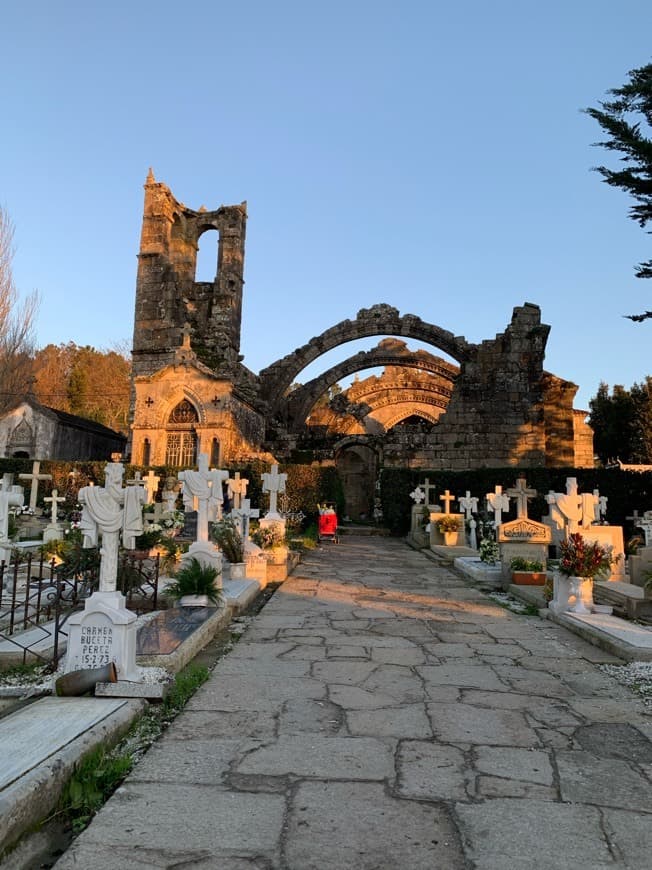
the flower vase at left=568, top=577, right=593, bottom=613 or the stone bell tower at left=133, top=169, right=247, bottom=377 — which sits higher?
the stone bell tower at left=133, top=169, right=247, bottom=377

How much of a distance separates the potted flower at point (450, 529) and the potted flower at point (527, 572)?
5.97 m

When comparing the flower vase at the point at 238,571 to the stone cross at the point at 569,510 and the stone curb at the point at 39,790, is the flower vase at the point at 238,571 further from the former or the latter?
the stone curb at the point at 39,790

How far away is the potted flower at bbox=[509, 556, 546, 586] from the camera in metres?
9.15

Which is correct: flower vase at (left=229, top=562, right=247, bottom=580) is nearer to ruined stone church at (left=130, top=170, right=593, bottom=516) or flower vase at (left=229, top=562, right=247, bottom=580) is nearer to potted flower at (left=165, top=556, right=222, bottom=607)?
potted flower at (left=165, top=556, right=222, bottom=607)

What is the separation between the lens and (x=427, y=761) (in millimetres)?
2971

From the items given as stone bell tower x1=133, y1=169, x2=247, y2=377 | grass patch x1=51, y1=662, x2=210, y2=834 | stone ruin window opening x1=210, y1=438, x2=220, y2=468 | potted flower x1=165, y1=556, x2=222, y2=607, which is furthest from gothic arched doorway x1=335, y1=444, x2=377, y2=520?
grass patch x1=51, y1=662, x2=210, y2=834

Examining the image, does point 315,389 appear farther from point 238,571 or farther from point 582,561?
point 582,561

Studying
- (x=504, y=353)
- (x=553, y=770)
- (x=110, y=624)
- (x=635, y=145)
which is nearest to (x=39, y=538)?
(x=110, y=624)

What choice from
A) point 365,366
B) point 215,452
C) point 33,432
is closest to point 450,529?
point 215,452

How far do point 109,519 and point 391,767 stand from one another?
2.64m

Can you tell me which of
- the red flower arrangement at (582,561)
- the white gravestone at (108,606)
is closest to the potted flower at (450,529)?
the red flower arrangement at (582,561)

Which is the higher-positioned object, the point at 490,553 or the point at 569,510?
the point at 569,510

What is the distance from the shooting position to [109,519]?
4266 mm

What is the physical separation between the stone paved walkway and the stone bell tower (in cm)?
2553
